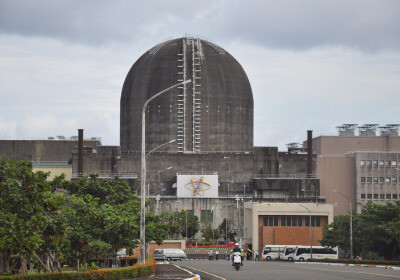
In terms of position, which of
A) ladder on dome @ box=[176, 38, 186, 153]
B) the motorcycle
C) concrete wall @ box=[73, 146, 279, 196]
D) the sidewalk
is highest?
ladder on dome @ box=[176, 38, 186, 153]

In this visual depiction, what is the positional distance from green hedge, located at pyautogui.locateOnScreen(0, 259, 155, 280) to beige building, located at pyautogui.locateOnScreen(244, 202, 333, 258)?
259 feet

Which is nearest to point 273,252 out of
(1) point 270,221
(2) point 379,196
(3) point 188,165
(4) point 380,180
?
(1) point 270,221

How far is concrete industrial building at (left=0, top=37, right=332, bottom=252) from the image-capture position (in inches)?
5492

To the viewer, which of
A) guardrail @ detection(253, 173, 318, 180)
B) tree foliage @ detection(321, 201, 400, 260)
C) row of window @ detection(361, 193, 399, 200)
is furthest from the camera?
row of window @ detection(361, 193, 399, 200)

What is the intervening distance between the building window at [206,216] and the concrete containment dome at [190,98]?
38.8 feet

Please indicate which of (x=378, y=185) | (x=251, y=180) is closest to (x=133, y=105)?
(x=251, y=180)

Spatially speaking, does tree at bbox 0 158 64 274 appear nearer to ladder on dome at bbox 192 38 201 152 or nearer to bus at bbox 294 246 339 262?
bus at bbox 294 246 339 262

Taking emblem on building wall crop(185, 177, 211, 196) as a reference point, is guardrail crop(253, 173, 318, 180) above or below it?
above

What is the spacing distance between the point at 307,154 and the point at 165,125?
25.5m

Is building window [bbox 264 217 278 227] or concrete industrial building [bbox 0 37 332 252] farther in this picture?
concrete industrial building [bbox 0 37 332 252]

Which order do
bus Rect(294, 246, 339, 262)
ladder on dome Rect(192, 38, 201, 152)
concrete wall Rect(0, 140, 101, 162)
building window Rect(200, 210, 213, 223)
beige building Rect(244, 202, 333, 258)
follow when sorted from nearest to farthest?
1. bus Rect(294, 246, 339, 262)
2. beige building Rect(244, 202, 333, 258)
3. building window Rect(200, 210, 213, 223)
4. ladder on dome Rect(192, 38, 201, 152)
5. concrete wall Rect(0, 140, 101, 162)

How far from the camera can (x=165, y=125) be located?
5581 inches

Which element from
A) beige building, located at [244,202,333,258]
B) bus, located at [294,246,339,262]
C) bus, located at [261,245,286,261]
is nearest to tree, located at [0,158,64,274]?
bus, located at [294,246,339,262]

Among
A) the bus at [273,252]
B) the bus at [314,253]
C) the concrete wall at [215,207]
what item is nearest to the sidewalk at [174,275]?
the bus at [314,253]
